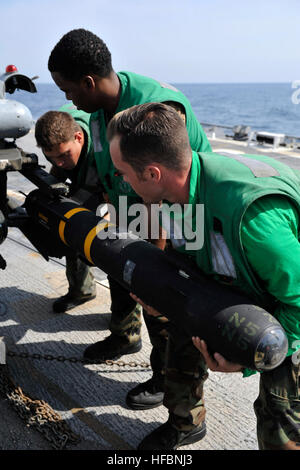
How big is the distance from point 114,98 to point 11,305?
99.2 inches

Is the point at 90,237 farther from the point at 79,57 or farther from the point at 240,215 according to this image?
the point at 240,215

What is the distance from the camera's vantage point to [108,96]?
2.79 metres

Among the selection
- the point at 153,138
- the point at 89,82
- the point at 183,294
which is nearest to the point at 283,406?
the point at 183,294

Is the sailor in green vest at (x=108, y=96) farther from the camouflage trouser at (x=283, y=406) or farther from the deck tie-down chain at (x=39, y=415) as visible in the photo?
the camouflage trouser at (x=283, y=406)

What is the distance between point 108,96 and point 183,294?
1.39 metres

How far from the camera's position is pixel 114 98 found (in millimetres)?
2826

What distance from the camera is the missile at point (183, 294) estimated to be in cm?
183

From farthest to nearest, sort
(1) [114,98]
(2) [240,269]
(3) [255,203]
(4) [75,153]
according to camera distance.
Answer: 1. (4) [75,153]
2. (1) [114,98]
3. (2) [240,269]
4. (3) [255,203]

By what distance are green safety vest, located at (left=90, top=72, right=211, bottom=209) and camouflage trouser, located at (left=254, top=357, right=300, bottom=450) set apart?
1.48m

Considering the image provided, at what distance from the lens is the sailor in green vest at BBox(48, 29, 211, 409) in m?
2.71

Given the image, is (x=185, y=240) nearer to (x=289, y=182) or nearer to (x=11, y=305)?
(x=289, y=182)

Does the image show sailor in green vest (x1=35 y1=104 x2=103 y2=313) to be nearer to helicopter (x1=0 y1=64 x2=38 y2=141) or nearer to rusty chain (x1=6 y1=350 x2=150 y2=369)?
helicopter (x1=0 y1=64 x2=38 y2=141)

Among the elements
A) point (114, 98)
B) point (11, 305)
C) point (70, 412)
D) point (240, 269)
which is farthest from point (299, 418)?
point (11, 305)

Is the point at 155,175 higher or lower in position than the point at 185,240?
higher
